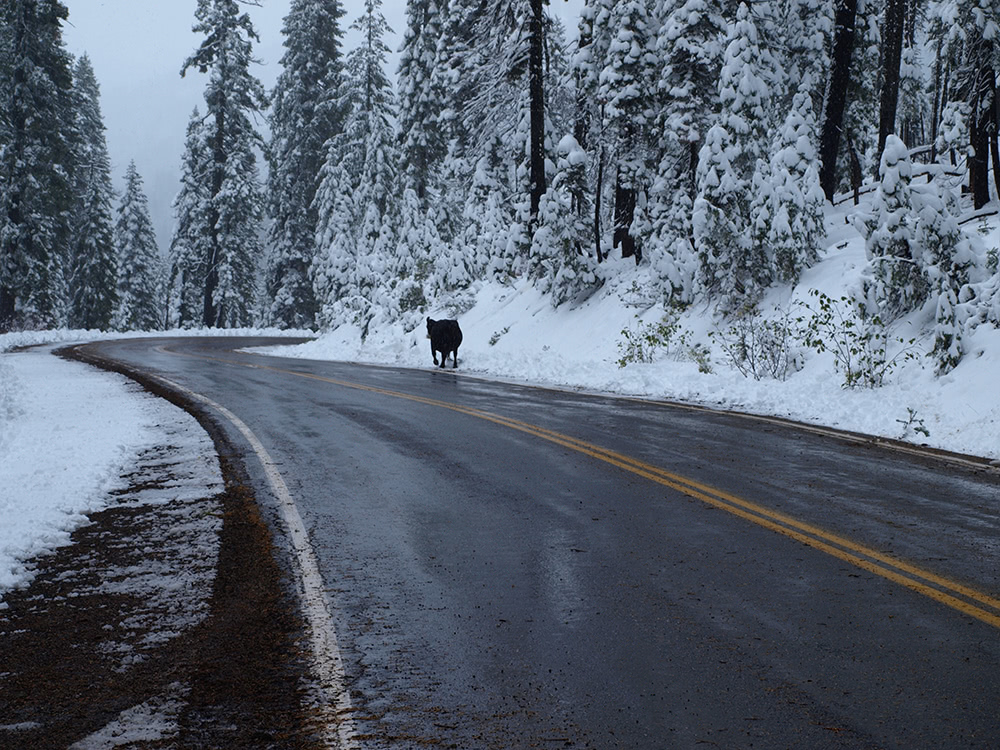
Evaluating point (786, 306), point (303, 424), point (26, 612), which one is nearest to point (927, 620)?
point (26, 612)

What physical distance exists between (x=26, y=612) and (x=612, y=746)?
3.70m

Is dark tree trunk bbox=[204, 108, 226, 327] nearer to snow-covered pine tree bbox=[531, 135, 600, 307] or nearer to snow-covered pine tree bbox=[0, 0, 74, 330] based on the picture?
snow-covered pine tree bbox=[0, 0, 74, 330]

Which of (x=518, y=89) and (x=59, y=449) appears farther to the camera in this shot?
(x=518, y=89)

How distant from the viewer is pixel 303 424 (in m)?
12.5

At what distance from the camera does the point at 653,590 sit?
5.29 meters

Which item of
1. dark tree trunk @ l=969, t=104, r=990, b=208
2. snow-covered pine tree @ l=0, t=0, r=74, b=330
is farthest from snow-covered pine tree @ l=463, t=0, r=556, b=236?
snow-covered pine tree @ l=0, t=0, r=74, b=330

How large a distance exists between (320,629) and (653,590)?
6.42 feet

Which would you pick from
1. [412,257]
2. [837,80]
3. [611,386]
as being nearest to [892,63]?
[837,80]

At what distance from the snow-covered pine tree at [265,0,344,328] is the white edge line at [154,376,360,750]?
4822cm

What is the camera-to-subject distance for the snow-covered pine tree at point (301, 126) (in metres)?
53.6

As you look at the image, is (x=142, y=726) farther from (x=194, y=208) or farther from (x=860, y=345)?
(x=194, y=208)

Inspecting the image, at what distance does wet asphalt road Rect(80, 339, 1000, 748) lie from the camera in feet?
12.1

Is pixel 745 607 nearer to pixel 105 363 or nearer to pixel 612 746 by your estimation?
pixel 612 746

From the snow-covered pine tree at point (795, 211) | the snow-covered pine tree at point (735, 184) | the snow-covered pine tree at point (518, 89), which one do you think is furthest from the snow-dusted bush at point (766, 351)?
the snow-covered pine tree at point (518, 89)
